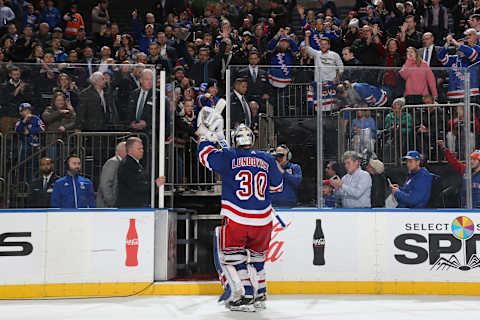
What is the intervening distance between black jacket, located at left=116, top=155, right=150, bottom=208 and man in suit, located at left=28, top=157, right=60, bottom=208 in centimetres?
68

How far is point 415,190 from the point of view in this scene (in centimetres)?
641

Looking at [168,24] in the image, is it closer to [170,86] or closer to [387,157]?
[170,86]

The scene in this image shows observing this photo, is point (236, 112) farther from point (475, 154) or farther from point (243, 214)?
point (475, 154)

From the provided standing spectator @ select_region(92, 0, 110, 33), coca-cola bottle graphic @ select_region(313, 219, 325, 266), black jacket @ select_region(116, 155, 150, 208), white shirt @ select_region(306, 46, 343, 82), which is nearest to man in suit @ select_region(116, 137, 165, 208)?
black jacket @ select_region(116, 155, 150, 208)

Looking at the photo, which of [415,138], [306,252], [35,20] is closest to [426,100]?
[415,138]

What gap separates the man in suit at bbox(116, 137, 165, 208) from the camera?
625 centimetres

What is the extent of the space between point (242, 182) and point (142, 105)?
5.23 feet

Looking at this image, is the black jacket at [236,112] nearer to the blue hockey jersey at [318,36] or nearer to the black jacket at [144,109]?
the black jacket at [144,109]

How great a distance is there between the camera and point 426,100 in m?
6.40

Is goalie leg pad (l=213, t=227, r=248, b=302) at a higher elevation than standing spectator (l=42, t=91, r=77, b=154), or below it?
below

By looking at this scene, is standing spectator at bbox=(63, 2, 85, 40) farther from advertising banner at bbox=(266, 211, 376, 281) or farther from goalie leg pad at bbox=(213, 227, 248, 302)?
goalie leg pad at bbox=(213, 227, 248, 302)

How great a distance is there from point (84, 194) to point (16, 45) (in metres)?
5.13

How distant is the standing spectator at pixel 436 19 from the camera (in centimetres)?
1023

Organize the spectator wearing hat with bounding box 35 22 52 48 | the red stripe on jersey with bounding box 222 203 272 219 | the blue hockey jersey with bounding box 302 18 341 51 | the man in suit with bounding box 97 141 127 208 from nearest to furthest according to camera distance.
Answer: the red stripe on jersey with bounding box 222 203 272 219 → the man in suit with bounding box 97 141 127 208 → the blue hockey jersey with bounding box 302 18 341 51 → the spectator wearing hat with bounding box 35 22 52 48
